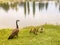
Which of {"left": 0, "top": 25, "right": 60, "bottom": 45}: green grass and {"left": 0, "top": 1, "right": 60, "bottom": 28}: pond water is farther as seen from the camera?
{"left": 0, "top": 1, "right": 60, "bottom": 28}: pond water

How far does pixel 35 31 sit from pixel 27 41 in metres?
1.85

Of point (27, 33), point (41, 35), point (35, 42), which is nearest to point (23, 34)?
point (27, 33)

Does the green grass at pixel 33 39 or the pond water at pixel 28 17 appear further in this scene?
the pond water at pixel 28 17

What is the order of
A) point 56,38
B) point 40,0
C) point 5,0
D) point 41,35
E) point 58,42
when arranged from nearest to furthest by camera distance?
point 58,42 < point 56,38 < point 41,35 < point 5,0 < point 40,0

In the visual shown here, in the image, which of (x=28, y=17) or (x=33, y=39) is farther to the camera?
(x=28, y=17)

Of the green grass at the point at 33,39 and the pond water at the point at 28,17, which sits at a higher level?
the green grass at the point at 33,39

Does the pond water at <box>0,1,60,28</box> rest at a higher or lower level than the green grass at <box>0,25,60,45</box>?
lower

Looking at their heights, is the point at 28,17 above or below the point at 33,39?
below

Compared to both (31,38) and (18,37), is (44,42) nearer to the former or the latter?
(31,38)

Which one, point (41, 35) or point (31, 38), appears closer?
point (31, 38)

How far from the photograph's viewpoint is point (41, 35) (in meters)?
11.9

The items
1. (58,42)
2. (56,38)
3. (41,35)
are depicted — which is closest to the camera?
(58,42)

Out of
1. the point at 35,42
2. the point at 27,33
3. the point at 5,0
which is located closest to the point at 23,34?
the point at 27,33

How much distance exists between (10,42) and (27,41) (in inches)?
34.9
